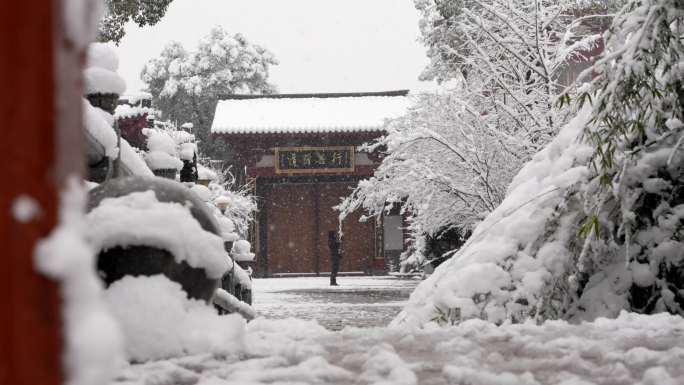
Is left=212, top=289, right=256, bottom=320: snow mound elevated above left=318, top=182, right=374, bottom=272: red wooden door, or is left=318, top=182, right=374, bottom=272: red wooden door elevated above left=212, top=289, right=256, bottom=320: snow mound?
left=318, top=182, right=374, bottom=272: red wooden door

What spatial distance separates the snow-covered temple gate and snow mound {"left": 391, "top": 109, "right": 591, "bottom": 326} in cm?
1890

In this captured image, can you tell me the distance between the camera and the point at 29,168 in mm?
846

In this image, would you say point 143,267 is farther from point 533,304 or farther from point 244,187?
point 244,187

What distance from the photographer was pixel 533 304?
5.00 metres

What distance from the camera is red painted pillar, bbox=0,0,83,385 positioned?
2.71 feet

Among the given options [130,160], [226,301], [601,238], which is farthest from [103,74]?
[601,238]

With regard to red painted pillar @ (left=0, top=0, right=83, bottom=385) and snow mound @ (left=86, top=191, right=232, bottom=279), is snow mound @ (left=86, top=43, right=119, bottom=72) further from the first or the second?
red painted pillar @ (left=0, top=0, right=83, bottom=385)

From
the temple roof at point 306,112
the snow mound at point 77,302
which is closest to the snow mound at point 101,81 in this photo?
the snow mound at point 77,302

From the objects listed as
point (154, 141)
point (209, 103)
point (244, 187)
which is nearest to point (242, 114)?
point (244, 187)

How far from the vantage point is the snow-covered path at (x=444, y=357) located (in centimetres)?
258

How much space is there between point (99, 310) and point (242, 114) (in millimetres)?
24679

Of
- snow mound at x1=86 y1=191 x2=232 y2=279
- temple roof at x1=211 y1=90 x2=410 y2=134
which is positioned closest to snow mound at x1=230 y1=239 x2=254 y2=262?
snow mound at x1=86 y1=191 x2=232 y2=279

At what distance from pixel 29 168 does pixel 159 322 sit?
216 centimetres

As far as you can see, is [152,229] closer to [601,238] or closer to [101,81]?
[101,81]
